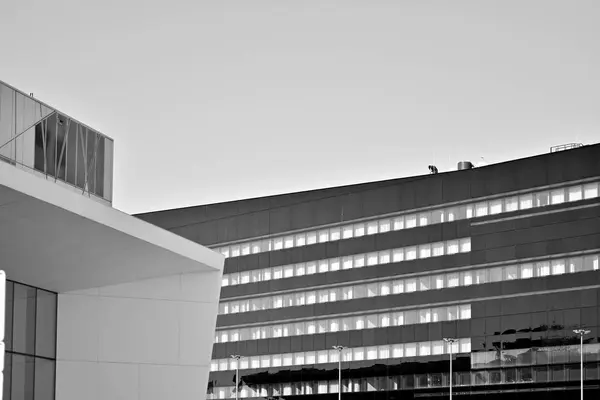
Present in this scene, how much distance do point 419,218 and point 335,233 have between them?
11.8 metres

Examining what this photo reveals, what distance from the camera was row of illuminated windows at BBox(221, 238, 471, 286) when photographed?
114 metres

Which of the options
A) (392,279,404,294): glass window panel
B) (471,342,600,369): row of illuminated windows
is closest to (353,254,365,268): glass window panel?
(392,279,404,294): glass window panel

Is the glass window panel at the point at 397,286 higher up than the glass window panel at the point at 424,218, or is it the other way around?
the glass window panel at the point at 424,218

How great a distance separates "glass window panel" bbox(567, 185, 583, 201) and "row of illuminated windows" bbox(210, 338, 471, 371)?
16681 mm

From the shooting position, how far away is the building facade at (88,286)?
24844 millimetres

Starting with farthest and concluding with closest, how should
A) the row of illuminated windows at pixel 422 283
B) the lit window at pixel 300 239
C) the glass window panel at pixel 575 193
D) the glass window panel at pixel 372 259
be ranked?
the lit window at pixel 300 239 < the glass window panel at pixel 372 259 < the glass window panel at pixel 575 193 < the row of illuminated windows at pixel 422 283

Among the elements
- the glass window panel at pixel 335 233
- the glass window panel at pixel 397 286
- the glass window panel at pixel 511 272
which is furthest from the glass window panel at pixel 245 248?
the glass window panel at pixel 511 272

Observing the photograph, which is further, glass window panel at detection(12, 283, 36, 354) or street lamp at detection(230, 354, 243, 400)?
street lamp at detection(230, 354, 243, 400)

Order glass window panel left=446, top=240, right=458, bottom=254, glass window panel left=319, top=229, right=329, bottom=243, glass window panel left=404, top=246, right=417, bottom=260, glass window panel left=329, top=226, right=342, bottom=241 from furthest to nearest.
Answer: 1. glass window panel left=319, top=229, right=329, bottom=243
2. glass window panel left=329, top=226, right=342, bottom=241
3. glass window panel left=404, top=246, right=417, bottom=260
4. glass window panel left=446, top=240, right=458, bottom=254

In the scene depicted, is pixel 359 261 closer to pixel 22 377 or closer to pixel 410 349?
pixel 410 349

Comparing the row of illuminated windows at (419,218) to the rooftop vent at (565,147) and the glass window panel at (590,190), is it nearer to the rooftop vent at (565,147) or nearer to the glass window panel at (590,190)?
the glass window panel at (590,190)

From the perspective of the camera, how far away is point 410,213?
117m

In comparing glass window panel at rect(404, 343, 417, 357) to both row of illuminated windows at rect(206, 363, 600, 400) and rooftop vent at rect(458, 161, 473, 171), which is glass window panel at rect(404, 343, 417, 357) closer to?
row of illuminated windows at rect(206, 363, 600, 400)

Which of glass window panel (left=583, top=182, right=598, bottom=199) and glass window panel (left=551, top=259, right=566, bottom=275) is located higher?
glass window panel (left=583, top=182, right=598, bottom=199)
